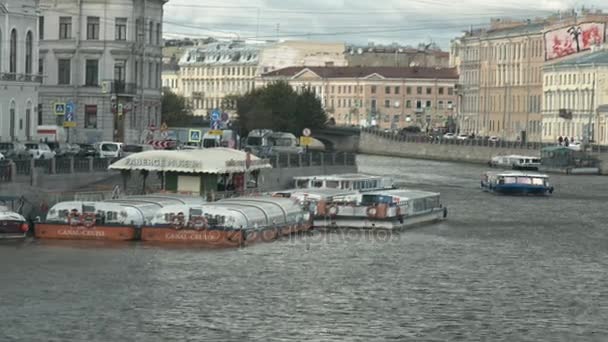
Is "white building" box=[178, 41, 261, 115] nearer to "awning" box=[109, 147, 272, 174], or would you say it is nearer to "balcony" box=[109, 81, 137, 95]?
"balcony" box=[109, 81, 137, 95]

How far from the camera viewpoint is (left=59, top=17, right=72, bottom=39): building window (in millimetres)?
78750

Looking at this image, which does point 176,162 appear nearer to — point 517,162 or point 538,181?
point 538,181

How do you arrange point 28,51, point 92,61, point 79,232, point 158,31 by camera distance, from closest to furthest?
point 79,232 < point 28,51 < point 92,61 < point 158,31

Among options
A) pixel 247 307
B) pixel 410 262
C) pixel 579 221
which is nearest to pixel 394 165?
pixel 579 221

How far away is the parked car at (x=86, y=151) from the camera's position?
59775mm

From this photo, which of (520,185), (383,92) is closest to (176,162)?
(520,185)

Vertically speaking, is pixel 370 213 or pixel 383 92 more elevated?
pixel 383 92

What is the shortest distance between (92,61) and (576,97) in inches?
1917

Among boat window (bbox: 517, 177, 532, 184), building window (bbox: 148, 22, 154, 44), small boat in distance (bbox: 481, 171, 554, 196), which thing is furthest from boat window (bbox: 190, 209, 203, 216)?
building window (bbox: 148, 22, 154, 44)

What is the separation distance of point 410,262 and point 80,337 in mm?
13496

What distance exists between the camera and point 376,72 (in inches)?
6649

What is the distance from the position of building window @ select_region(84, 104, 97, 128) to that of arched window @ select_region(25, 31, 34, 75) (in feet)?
41.2

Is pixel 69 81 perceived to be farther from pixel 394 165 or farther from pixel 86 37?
pixel 394 165

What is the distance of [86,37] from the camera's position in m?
78.9
